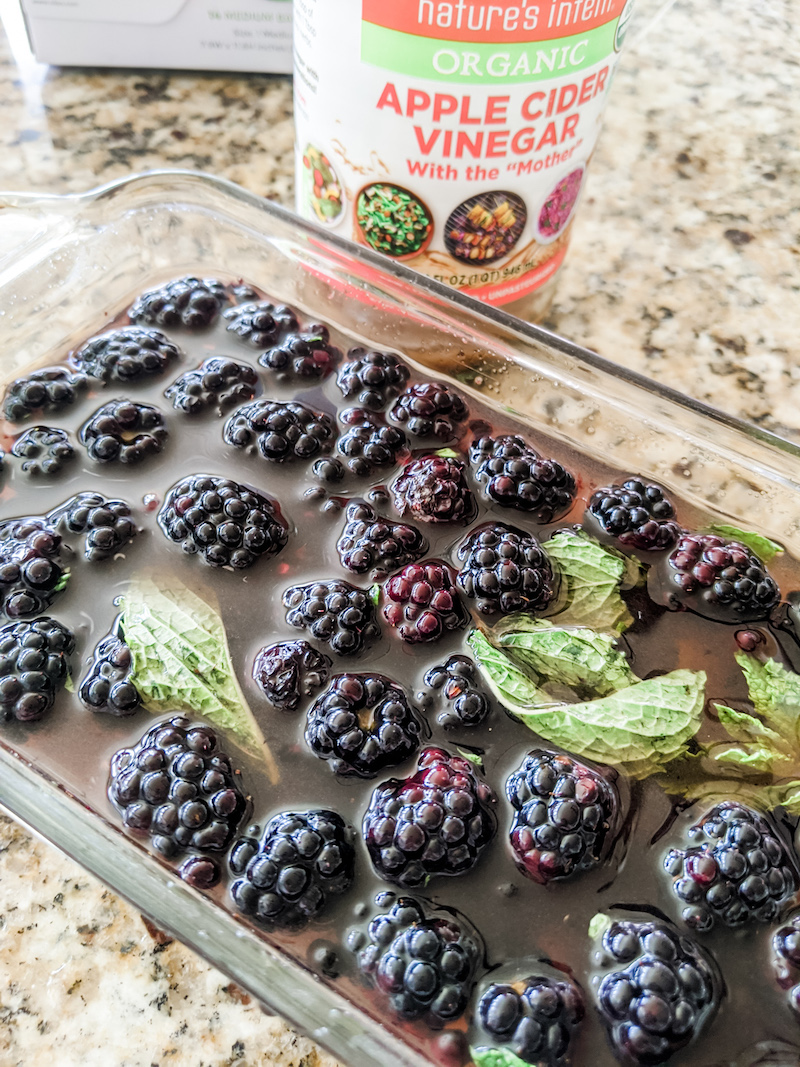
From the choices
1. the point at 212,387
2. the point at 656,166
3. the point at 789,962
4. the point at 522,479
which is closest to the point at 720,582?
the point at 522,479

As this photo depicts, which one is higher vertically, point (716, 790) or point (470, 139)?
point (470, 139)

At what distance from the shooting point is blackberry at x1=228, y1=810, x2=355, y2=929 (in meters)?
0.63

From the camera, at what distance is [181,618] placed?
767mm

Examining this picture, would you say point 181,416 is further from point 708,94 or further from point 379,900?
point 708,94

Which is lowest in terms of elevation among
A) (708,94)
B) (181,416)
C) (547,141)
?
(181,416)

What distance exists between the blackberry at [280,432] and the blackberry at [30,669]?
0.86ft

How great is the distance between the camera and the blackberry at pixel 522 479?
84 cm

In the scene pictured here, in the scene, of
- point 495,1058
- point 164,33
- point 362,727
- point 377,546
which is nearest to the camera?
point 495,1058

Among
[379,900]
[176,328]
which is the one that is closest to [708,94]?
[176,328]

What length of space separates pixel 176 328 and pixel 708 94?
110 centimetres

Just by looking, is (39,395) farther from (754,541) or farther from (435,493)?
(754,541)

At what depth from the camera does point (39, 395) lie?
2.94ft

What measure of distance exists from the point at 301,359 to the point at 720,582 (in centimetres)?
49

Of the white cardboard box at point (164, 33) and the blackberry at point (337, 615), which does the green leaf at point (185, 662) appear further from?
the white cardboard box at point (164, 33)
